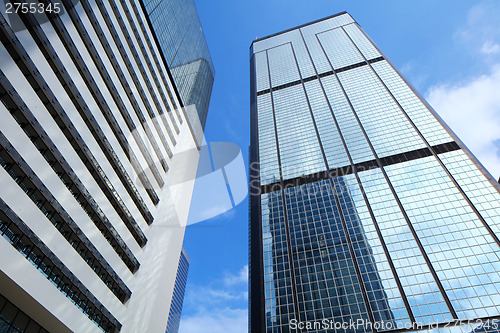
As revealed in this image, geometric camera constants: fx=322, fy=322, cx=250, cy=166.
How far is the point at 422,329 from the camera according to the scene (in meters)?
45.2

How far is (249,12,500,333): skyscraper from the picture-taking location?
48750 mm

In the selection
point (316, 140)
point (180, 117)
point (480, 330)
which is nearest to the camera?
point (480, 330)

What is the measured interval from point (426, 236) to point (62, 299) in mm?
54654

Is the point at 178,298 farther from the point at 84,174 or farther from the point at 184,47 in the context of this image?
the point at 84,174

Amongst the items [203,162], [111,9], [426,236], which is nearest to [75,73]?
[111,9]

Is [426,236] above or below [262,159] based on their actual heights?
below

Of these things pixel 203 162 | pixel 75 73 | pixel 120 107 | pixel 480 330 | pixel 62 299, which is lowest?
pixel 62 299

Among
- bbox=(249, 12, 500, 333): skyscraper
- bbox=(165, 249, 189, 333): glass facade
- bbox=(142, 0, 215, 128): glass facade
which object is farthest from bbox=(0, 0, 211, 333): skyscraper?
bbox=(165, 249, 189, 333): glass facade

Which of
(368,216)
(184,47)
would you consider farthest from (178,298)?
(184,47)

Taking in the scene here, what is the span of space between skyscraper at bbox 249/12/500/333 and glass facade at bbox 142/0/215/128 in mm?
27602

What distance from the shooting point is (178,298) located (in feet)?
522

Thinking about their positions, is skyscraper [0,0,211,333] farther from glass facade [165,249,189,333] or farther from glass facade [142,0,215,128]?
glass facade [165,249,189,333]

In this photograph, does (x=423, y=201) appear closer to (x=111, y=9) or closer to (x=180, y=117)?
(x=180, y=117)

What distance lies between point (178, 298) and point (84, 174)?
479ft
